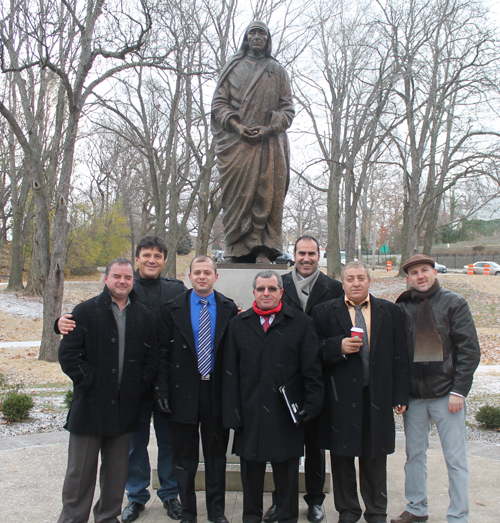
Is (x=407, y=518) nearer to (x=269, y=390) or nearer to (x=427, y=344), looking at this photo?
(x=427, y=344)

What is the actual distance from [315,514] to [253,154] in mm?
3101

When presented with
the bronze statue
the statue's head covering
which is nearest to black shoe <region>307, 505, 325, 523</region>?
the bronze statue

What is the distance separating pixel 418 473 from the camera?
3.62 metres

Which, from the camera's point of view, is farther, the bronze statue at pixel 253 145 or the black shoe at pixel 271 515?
the bronze statue at pixel 253 145

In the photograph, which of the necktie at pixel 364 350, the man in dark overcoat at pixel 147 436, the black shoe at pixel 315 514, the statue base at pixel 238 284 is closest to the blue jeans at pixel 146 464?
the man in dark overcoat at pixel 147 436

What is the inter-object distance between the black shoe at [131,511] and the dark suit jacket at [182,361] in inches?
35.5

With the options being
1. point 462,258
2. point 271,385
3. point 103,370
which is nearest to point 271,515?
point 271,385

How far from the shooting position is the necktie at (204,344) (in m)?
3.46

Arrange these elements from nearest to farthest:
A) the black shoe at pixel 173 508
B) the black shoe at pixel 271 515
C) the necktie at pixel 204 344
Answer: the necktie at pixel 204 344 → the black shoe at pixel 271 515 → the black shoe at pixel 173 508

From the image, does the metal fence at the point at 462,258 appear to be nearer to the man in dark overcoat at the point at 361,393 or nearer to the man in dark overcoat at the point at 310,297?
the man in dark overcoat at the point at 310,297

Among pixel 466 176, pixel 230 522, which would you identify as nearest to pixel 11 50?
pixel 230 522

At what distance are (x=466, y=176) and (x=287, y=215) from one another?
1356 inches

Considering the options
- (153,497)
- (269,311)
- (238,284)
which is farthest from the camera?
(238,284)

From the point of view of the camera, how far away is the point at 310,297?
12.6ft
